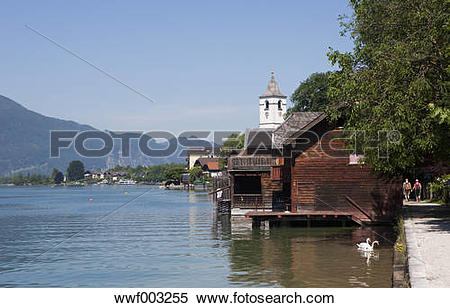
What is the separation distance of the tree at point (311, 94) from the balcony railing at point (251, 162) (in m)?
39.6

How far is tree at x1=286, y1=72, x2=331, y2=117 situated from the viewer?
282 feet

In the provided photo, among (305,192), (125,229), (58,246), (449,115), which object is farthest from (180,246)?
(449,115)

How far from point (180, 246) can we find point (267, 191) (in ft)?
51.4

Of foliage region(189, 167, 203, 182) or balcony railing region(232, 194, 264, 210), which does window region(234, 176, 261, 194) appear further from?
foliage region(189, 167, 203, 182)

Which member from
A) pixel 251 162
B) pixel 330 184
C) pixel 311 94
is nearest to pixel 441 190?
pixel 330 184

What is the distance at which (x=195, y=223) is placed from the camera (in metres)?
48.0

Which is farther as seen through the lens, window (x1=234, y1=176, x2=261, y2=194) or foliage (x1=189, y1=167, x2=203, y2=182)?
foliage (x1=189, y1=167, x2=203, y2=182)

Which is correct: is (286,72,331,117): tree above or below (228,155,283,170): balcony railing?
above

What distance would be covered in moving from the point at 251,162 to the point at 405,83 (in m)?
23.1

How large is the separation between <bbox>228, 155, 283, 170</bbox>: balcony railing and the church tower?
294 ft

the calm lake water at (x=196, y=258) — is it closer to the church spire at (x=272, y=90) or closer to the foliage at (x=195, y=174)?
the church spire at (x=272, y=90)
